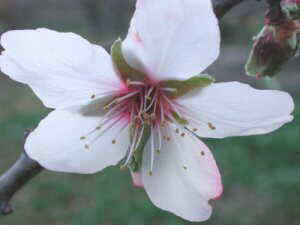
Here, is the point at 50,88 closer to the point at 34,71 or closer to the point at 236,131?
the point at 34,71

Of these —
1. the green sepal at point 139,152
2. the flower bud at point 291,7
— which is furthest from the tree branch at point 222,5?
the green sepal at point 139,152

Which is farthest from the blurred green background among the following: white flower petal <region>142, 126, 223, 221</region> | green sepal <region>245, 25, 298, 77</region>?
white flower petal <region>142, 126, 223, 221</region>

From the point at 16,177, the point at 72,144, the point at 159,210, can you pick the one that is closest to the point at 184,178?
the point at 72,144

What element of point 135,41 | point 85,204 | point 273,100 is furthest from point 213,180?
point 85,204

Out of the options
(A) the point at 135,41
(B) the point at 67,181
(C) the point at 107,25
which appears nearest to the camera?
(A) the point at 135,41

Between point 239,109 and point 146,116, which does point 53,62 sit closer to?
point 146,116
